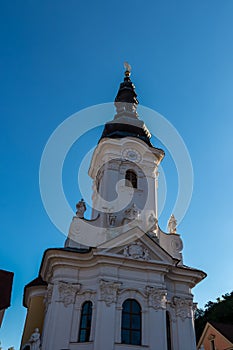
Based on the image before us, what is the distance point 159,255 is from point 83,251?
469 centimetres

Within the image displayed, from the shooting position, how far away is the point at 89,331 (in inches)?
784

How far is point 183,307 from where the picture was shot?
880 inches

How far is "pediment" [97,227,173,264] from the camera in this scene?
72.6 feet

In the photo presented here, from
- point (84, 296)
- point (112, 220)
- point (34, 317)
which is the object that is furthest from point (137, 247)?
point (34, 317)

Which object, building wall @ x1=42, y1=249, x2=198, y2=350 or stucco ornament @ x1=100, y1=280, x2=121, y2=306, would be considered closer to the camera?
building wall @ x1=42, y1=249, x2=198, y2=350

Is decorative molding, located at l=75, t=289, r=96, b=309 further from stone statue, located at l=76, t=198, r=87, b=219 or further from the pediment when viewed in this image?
stone statue, located at l=76, t=198, r=87, b=219

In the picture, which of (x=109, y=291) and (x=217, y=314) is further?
(x=217, y=314)

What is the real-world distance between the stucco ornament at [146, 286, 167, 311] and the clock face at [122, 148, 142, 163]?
35.1ft

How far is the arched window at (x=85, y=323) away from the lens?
19766mm

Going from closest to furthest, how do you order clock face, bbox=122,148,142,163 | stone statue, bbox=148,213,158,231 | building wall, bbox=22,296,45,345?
building wall, bbox=22,296,45,345 → stone statue, bbox=148,213,158,231 → clock face, bbox=122,148,142,163

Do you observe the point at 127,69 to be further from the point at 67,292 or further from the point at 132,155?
the point at 67,292

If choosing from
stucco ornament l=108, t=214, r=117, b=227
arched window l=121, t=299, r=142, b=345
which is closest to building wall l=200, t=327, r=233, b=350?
arched window l=121, t=299, r=142, b=345

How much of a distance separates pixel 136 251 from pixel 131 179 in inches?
283

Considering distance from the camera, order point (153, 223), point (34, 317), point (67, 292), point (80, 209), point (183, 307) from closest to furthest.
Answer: point (67, 292)
point (183, 307)
point (34, 317)
point (80, 209)
point (153, 223)
